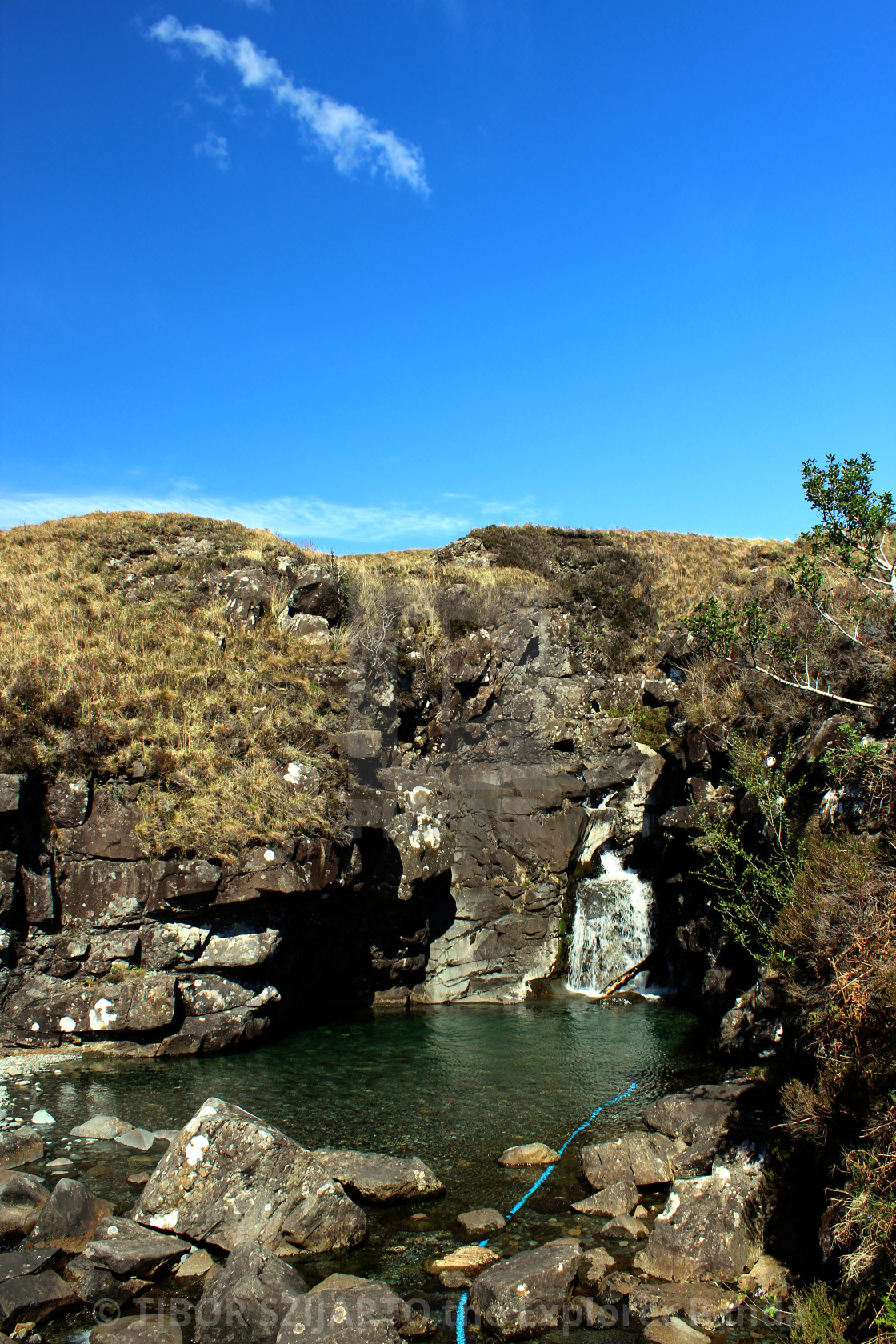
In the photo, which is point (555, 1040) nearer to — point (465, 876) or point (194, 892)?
point (465, 876)

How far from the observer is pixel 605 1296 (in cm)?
614

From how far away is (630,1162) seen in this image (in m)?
8.15

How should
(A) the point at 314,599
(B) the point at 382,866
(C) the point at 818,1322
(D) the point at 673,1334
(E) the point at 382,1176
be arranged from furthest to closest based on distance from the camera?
(A) the point at 314,599, (B) the point at 382,866, (E) the point at 382,1176, (D) the point at 673,1334, (C) the point at 818,1322

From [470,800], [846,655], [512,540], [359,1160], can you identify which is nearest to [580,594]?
[512,540]

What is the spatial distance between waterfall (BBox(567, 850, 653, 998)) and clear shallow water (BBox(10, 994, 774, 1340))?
1952 mm

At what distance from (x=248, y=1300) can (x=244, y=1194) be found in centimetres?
162

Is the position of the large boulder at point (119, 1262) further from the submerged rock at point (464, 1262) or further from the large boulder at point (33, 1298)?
the submerged rock at point (464, 1262)

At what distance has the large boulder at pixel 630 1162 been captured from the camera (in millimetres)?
8008

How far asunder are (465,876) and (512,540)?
873 inches

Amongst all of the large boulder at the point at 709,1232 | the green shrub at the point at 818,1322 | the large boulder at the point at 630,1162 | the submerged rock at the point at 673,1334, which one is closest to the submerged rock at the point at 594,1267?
the large boulder at the point at 709,1232

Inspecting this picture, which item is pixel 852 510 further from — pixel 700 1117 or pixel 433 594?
pixel 433 594

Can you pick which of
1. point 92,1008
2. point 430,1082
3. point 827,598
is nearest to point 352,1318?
point 430,1082

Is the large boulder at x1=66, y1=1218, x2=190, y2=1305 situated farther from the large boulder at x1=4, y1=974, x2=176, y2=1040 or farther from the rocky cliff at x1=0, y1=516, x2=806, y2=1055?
the rocky cliff at x1=0, y1=516, x2=806, y2=1055

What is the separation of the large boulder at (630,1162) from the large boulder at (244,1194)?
2.55 meters
